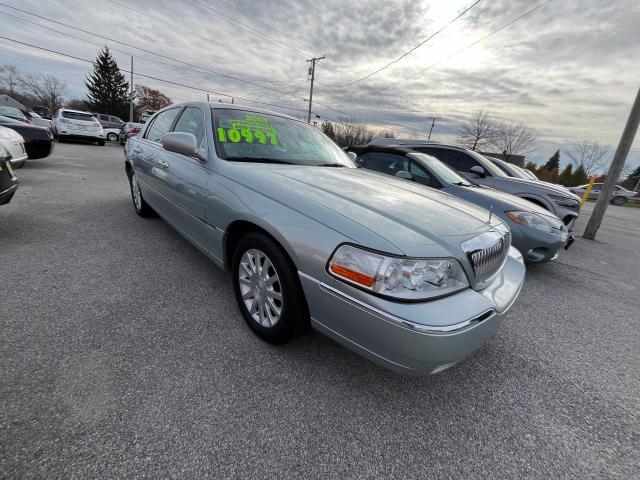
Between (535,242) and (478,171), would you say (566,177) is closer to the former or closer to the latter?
(478,171)

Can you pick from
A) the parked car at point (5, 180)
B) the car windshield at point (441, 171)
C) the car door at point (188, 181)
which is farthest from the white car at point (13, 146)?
the car windshield at point (441, 171)

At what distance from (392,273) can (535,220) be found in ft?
11.0

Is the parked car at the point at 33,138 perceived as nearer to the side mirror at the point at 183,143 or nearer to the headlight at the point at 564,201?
the side mirror at the point at 183,143

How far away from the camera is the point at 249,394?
1699mm

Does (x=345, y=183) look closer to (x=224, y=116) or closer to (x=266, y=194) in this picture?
(x=266, y=194)

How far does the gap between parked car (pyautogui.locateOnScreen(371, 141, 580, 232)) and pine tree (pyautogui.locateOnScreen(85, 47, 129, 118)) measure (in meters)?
51.2

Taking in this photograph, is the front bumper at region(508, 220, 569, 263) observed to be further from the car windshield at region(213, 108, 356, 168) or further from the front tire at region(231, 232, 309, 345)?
the front tire at region(231, 232, 309, 345)

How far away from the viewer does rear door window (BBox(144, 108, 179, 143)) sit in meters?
3.48

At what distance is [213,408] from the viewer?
1.59 meters

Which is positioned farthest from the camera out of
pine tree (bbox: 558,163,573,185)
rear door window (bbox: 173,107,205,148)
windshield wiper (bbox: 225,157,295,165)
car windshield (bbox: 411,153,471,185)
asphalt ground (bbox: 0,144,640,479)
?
pine tree (bbox: 558,163,573,185)

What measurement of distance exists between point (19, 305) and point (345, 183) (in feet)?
8.20

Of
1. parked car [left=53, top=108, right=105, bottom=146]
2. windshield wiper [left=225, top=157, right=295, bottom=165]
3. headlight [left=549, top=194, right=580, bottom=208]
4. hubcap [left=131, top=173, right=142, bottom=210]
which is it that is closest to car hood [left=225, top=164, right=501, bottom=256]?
windshield wiper [left=225, top=157, right=295, bottom=165]

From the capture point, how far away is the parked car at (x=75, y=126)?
1357 centimetres

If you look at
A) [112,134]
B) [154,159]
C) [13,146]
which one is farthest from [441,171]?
[112,134]
